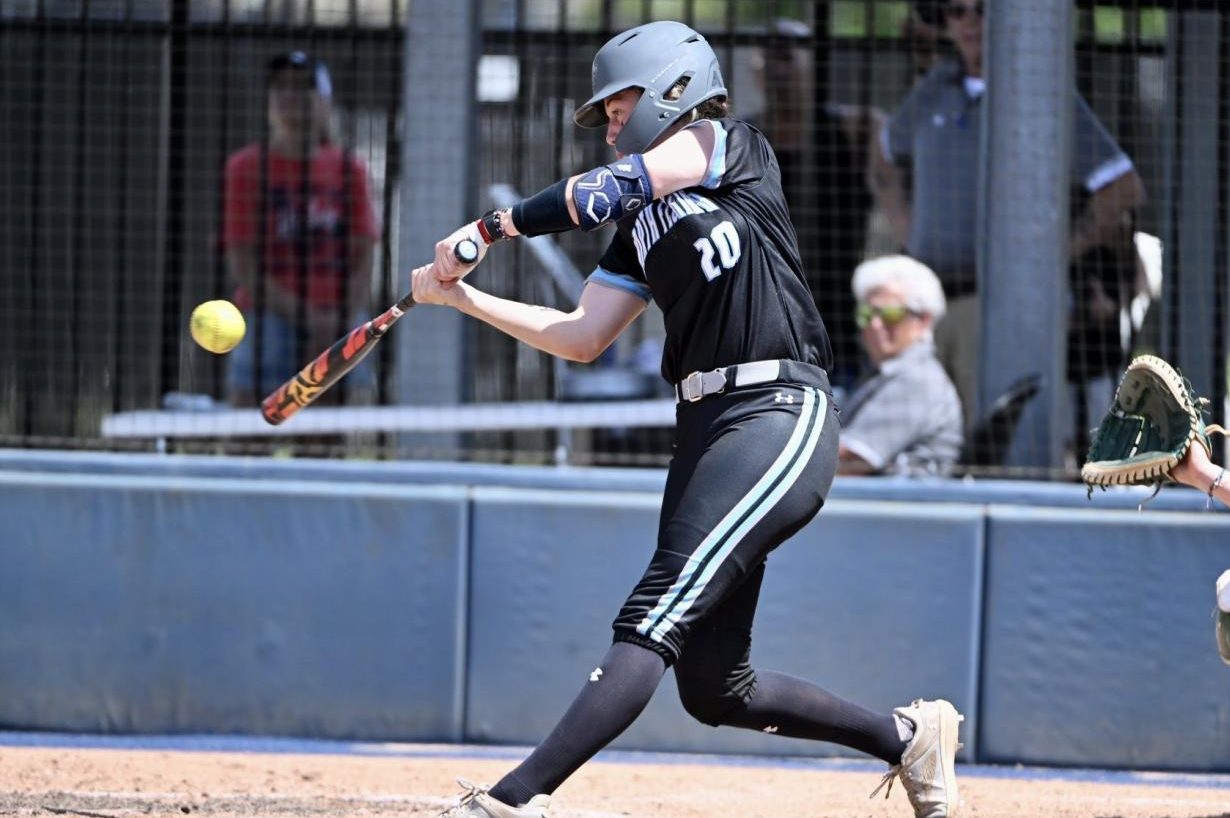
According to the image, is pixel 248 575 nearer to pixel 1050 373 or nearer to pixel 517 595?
pixel 517 595

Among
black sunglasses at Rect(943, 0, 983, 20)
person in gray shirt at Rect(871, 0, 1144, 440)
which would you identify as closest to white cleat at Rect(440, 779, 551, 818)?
person in gray shirt at Rect(871, 0, 1144, 440)

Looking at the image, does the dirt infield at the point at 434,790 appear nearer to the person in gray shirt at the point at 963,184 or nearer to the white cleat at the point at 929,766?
the white cleat at the point at 929,766

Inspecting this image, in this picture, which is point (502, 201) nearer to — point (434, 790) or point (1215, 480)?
point (434, 790)

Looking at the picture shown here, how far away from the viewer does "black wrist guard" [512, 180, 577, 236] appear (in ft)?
11.4

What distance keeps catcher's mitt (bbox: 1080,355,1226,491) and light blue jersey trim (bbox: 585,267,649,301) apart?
111cm

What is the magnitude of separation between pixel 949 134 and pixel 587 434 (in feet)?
6.50

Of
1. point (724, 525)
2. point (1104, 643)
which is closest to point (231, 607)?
point (724, 525)

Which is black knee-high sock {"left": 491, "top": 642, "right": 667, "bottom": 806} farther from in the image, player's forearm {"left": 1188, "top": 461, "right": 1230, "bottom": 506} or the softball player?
player's forearm {"left": 1188, "top": 461, "right": 1230, "bottom": 506}

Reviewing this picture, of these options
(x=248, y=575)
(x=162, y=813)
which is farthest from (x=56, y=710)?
(x=162, y=813)

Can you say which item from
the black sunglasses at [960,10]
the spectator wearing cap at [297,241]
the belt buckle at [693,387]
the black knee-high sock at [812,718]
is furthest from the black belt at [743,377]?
the spectator wearing cap at [297,241]

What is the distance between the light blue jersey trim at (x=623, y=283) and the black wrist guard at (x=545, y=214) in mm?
337

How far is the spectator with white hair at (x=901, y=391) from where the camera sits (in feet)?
18.9

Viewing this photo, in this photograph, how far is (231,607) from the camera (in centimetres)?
540

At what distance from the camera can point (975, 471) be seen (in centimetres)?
556
